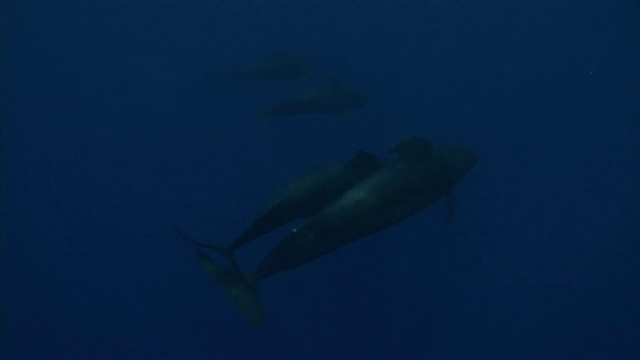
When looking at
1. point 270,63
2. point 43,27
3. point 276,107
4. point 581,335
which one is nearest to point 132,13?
point 43,27

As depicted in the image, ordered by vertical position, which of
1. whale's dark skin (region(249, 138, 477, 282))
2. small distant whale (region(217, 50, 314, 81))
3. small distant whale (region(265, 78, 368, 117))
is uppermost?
small distant whale (region(217, 50, 314, 81))

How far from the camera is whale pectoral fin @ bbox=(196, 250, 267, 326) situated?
8.67 metres

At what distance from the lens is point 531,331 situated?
1401 centimetres

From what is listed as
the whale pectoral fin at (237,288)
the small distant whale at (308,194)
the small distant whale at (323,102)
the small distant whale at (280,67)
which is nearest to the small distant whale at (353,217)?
the whale pectoral fin at (237,288)

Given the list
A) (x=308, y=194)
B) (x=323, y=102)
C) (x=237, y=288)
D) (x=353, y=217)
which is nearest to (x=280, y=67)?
(x=323, y=102)

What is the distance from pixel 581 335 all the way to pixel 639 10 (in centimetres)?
1140

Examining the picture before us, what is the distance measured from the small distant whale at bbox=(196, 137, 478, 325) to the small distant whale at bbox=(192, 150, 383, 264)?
0.98 ft

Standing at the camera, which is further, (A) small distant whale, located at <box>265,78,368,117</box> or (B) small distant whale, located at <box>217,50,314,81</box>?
(B) small distant whale, located at <box>217,50,314,81</box>

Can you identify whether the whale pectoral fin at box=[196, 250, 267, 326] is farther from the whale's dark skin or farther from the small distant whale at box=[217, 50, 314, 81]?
the small distant whale at box=[217, 50, 314, 81]

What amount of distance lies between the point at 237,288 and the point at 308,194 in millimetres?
1642

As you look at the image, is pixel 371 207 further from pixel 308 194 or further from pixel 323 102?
pixel 323 102

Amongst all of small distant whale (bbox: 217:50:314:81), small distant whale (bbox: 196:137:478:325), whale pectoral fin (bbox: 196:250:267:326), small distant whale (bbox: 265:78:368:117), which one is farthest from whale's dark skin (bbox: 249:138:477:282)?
small distant whale (bbox: 217:50:314:81)

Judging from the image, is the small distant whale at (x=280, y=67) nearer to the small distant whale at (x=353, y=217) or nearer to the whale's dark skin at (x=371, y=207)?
the whale's dark skin at (x=371, y=207)

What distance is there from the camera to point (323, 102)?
1401 centimetres
